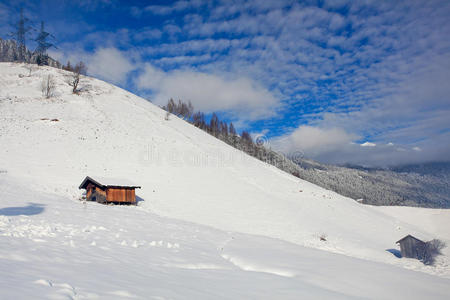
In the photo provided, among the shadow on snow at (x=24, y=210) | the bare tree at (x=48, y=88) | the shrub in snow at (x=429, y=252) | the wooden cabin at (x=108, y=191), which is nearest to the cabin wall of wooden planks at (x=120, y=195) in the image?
the wooden cabin at (x=108, y=191)

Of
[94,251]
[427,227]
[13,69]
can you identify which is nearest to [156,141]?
[94,251]

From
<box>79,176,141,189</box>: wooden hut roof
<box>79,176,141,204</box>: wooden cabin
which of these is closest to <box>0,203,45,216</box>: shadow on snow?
<box>79,176,141,189</box>: wooden hut roof

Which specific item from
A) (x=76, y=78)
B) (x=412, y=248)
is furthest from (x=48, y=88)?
(x=412, y=248)

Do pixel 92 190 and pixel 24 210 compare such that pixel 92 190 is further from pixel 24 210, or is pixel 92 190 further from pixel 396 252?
pixel 396 252

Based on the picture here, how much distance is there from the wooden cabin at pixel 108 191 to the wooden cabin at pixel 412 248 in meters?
30.3

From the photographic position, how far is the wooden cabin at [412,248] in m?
25.8

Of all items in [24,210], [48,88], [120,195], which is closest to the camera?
[24,210]

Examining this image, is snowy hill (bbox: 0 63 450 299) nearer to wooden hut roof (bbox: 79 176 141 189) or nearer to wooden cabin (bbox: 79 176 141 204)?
wooden cabin (bbox: 79 176 141 204)

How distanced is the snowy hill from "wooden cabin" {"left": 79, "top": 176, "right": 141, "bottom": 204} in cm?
183

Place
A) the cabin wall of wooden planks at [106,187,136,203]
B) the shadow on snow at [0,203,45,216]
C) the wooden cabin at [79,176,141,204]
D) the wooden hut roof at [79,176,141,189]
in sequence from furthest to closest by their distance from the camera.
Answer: the cabin wall of wooden planks at [106,187,136,203] < the wooden cabin at [79,176,141,204] < the wooden hut roof at [79,176,141,189] < the shadow on snow at [0,203,45,216]

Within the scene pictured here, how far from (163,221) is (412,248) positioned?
86.4 ft

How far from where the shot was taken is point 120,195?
91.4 feet

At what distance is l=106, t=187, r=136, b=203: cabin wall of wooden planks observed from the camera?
89.6 feet

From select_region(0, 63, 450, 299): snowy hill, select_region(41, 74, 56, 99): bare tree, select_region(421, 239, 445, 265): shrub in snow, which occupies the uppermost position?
select_region(41, 74, 56, 99): bare tree
